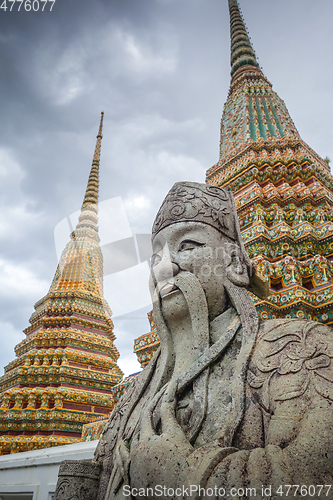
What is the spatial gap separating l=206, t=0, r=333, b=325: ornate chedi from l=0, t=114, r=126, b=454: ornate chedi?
234 inches

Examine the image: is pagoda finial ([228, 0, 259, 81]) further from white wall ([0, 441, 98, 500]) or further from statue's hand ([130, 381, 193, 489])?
statue's hand ([130, 381, 193, 489])

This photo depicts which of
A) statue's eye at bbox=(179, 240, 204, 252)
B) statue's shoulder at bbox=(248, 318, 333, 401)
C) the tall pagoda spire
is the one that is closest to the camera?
statue's shoulder at bbox=(248, 318, 333, 401)

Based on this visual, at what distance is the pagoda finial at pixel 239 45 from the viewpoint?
1324 cm

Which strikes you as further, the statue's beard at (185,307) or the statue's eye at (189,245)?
the statue's eye at (189,245)

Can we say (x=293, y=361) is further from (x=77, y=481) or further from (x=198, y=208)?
(x=77, y=481)

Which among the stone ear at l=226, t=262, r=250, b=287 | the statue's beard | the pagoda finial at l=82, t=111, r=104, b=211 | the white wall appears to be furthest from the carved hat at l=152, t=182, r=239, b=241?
the pagoda finial at l=82, t=111, r=104, b=211

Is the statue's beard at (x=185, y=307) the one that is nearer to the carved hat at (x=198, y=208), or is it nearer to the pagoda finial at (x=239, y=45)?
the carved hat at (x=198, y=208)

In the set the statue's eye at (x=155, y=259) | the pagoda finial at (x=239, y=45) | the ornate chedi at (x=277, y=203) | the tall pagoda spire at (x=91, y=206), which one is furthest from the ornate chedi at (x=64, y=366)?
the pagoda finial at (x=239, y=45)

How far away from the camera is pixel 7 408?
1142 cm

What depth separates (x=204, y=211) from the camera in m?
3.06

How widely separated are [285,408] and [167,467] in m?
0.72

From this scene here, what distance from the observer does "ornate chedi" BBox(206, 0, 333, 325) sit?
234 inches

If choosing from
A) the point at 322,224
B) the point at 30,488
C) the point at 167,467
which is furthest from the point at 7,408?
the point at 167,467

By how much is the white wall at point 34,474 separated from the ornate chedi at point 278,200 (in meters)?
3.25
